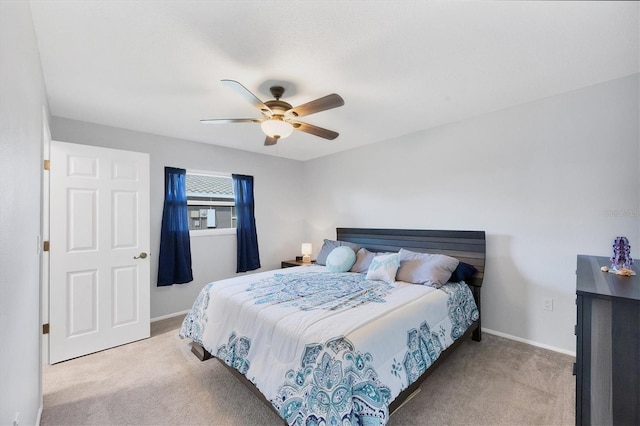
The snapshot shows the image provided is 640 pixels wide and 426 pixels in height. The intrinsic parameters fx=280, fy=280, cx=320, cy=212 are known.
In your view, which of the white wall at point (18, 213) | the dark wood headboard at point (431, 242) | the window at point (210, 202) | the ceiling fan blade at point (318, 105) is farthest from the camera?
the window at point (210, 202)

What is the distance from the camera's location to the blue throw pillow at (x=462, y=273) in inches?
112

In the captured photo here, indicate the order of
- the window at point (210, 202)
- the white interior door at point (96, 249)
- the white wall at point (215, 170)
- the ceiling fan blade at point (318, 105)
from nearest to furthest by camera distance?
→ the ceiling fan blade at point (318, 105) < the white interior door at point (96, 249) < the white wall at point (215, 170) < the window at point (210, 202)

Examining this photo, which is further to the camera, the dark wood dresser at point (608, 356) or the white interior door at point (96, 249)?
the white interior door at point (96, 249)

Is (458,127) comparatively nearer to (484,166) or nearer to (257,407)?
(484,166)

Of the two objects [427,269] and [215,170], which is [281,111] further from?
[215,170]

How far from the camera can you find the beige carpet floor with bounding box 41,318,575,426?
1.85m

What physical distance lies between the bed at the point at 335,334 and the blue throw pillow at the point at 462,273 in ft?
0.12

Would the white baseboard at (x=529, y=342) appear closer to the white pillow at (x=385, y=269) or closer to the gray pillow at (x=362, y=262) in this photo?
the white pillow at (x=385, y=269)

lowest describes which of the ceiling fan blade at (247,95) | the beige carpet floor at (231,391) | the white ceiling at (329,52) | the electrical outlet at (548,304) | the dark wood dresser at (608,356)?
the beige carpet floor at (231,391)

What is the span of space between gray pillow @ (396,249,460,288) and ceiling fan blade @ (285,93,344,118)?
180 centimetres

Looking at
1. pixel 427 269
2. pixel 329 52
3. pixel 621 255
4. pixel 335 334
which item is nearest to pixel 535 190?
pixel 621 255

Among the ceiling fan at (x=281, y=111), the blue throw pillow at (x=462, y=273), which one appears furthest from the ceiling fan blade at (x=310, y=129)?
the blue throw pillow at (x=462, y=273)

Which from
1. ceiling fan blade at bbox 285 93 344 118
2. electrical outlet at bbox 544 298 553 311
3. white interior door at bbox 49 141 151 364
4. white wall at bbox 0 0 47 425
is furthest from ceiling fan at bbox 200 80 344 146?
electrical outlet at bbox 544 298 553 311

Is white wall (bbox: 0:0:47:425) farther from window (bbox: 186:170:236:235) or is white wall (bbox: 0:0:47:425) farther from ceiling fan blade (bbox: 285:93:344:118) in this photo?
window (bbox: 186:170:236:235)
